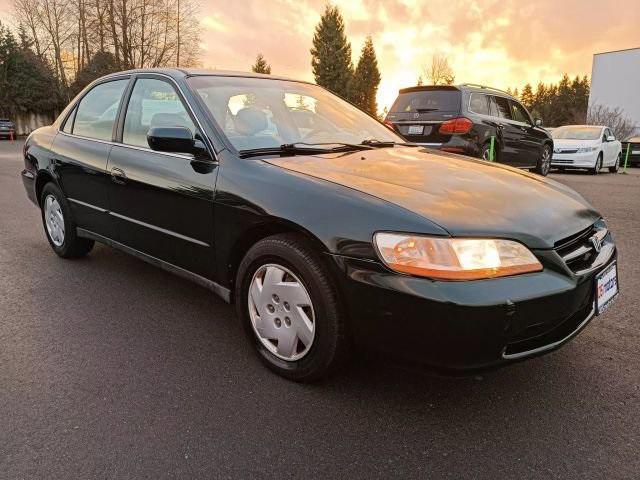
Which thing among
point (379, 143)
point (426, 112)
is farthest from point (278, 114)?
point (426, 112)

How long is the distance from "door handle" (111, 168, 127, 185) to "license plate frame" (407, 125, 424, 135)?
5.96m

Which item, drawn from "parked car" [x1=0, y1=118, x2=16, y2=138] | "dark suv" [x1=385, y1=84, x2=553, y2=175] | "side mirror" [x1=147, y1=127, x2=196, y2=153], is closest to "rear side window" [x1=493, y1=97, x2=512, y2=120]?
"dark suv" [x1=385, y1=84, x2=553, y2=175]

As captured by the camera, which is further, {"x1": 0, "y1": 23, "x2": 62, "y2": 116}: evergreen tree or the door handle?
{"x1": 0, "y1": 23, "x2": 62, "y2": 116}: evergreen tree

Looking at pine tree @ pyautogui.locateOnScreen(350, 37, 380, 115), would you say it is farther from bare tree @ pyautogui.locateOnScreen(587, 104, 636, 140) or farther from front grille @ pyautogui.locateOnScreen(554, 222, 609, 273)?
front grille @ pyautogui.locateOnScreen(554, 222, 609, 273)

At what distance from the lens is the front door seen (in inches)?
115

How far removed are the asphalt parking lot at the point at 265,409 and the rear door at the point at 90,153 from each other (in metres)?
0.86

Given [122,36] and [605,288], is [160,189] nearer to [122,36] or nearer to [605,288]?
[605,288]

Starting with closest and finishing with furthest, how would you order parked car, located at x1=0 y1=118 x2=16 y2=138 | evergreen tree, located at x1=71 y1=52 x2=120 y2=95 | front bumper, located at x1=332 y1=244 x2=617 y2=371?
1. front bumper, located at x1=332 y1=244 x2=617 y2=371
2. parked car, located at x1=0 y1=118 x2=16 y2=138
3. evergreen tree, located at x1=71 y1=52 x2=120 y2=95

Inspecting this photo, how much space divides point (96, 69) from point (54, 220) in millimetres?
38497

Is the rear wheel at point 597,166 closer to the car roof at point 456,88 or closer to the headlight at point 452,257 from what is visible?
the car roof at point 456,88

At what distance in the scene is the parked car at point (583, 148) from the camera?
13977 millimetres

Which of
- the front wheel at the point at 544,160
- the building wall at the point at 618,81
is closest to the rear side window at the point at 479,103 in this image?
the front wheel at the point at 544,160

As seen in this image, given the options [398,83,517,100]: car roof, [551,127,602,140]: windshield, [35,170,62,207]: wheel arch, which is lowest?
[35,170,62,207]: wheel arch

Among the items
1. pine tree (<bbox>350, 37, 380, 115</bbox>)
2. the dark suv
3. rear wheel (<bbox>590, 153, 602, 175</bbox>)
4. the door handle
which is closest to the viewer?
the door handle
